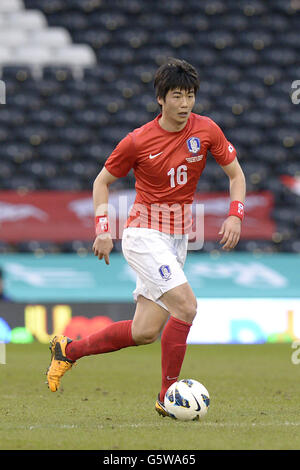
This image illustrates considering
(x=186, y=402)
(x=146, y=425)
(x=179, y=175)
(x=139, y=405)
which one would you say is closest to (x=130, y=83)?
(x=139, y=405)

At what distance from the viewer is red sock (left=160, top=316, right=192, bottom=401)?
5160mm

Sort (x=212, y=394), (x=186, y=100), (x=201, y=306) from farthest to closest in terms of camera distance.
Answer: (x=201, y=306) → (x=212, y=394) → (x=186, y=100)

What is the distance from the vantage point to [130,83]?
17.1 metres

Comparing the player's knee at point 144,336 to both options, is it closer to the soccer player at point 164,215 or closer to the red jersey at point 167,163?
the soccer player at point 164,215

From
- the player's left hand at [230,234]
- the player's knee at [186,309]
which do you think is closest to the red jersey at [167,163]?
the player's left hand at [230,234]

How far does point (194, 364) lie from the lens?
29.5ft

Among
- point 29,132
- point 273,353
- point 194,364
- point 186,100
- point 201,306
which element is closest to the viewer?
point 186,100

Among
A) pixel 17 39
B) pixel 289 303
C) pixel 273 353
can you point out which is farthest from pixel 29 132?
pixel 273 353

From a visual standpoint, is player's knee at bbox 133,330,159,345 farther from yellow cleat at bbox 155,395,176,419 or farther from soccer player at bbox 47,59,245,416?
yellow cleat at bbox 155,395,176,419

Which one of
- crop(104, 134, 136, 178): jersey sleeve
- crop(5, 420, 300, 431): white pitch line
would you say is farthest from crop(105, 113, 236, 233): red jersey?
crop(5, 420, 300, 431): white pitch line

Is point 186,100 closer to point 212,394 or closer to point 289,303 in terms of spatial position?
point 212,394

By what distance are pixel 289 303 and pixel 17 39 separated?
919 centimetres

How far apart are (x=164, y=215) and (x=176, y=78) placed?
0.83 meters

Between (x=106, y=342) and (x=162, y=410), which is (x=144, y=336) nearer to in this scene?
(x=106, y=342)
